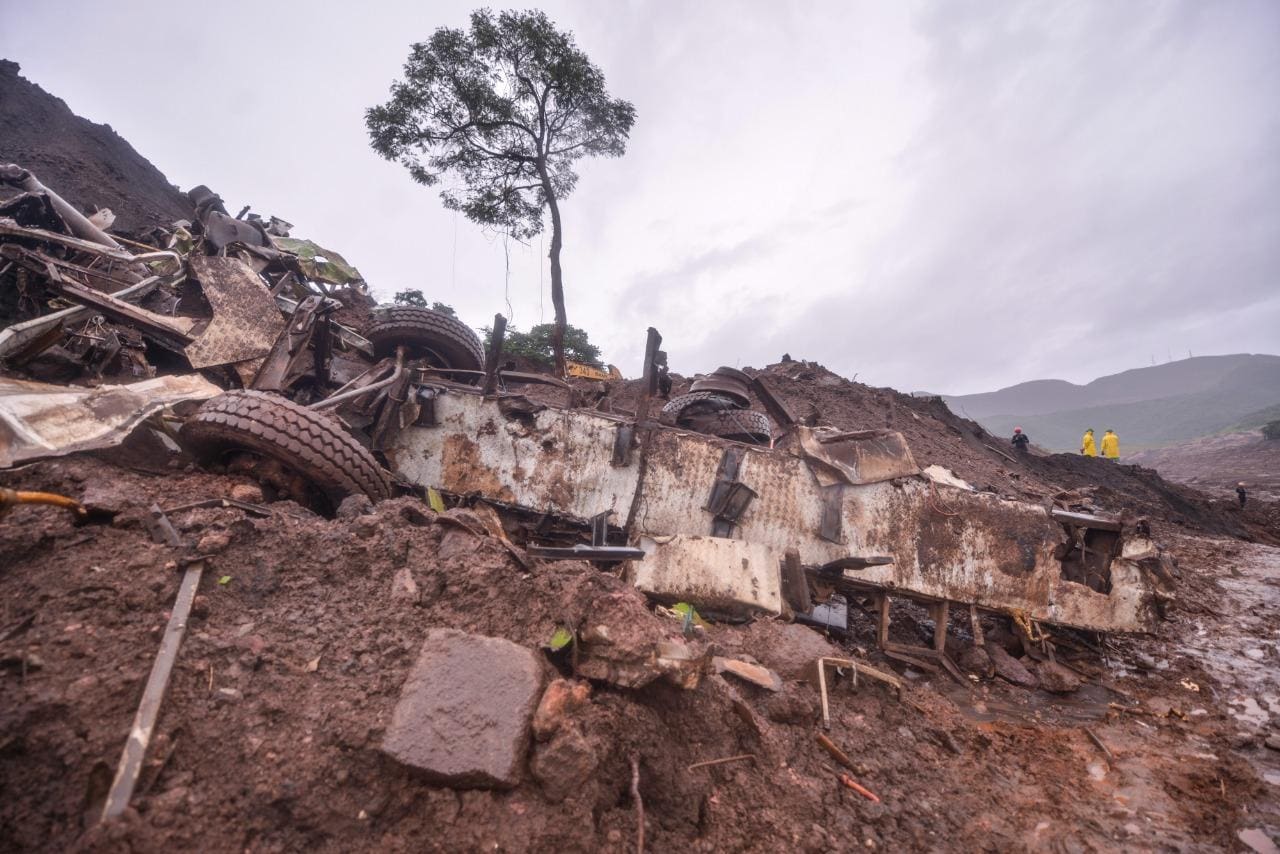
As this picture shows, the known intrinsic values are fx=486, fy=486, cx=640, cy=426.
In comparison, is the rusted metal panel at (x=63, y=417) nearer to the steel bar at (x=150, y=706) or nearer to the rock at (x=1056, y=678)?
the steel bar at (x=150, y=706)

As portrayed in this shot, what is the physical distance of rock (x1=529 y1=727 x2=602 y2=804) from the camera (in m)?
1.43

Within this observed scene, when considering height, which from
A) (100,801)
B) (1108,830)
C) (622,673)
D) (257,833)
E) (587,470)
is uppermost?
(587,470)

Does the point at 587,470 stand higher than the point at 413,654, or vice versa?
the point at 587,470

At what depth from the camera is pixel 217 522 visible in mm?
1926

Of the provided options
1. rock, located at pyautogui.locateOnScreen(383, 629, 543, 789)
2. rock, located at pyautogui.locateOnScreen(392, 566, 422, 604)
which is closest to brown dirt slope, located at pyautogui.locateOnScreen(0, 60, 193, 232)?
rock, located at pyautogui.locateOnScreen(392, 566, 422, 604)

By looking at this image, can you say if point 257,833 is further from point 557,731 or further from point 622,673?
point 622,673

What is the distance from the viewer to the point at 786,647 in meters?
2.69

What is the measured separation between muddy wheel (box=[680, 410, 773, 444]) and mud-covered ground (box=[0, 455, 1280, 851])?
1750 millimetres

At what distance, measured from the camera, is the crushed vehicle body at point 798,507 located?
3.25m

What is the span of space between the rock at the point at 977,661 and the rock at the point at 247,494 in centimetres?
441

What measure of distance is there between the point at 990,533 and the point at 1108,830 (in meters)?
1.74

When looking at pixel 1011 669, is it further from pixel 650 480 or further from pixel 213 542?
pixel 213 542

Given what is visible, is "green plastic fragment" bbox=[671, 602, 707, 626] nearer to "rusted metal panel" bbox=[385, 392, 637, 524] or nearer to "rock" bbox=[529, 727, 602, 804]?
"rusted metal panel" bbox=[385, 392, 637, 524]

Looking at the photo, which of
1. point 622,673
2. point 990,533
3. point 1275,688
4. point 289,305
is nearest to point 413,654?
point 622,673
